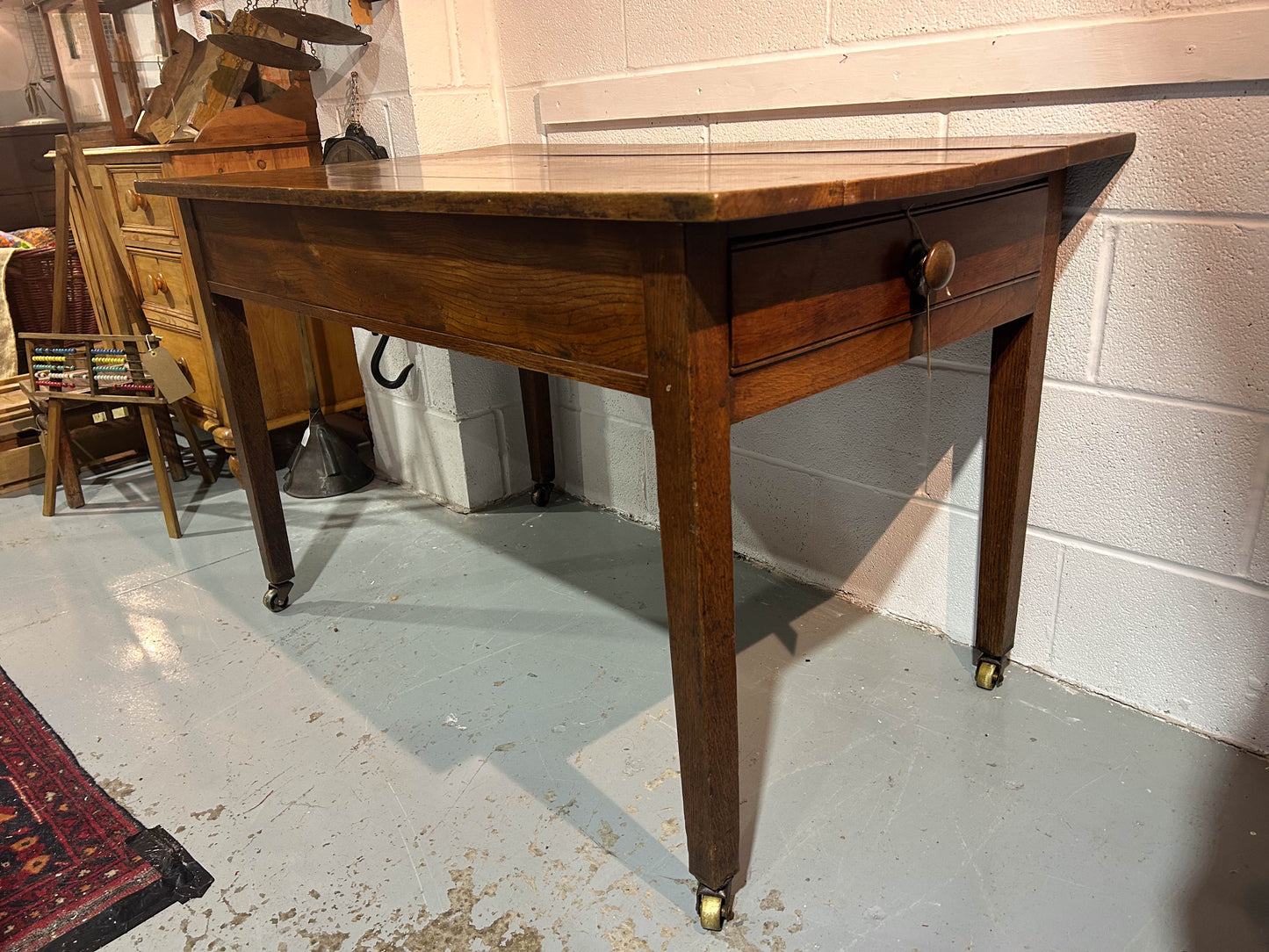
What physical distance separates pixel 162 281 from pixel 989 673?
2.37 meters

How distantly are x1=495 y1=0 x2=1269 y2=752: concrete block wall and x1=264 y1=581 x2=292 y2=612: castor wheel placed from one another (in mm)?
1002

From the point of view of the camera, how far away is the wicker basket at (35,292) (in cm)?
262

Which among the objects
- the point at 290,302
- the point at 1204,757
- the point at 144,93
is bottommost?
the point at 1204,757

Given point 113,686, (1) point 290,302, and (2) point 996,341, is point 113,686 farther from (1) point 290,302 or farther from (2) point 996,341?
(2) point 996,341

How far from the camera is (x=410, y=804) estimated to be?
4.15 ft

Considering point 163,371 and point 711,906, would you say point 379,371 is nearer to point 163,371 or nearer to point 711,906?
point 163,371

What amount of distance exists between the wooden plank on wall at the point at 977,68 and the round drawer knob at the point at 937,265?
46 cm

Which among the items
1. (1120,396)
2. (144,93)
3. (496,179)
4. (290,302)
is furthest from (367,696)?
(144,93)

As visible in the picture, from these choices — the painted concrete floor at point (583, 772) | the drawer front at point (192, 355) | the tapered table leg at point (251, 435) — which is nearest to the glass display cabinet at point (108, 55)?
the drawer front at point (192, 355)

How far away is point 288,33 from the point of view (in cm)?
196

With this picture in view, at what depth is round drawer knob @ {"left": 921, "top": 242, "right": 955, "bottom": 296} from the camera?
0.92 meters

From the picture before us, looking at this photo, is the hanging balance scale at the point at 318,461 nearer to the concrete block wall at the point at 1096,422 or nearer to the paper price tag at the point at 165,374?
the paper price tag at the point at 165,374

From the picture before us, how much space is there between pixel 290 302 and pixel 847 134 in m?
0.93

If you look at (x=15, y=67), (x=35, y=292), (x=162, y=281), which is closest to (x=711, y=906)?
(x=162, y=281)
